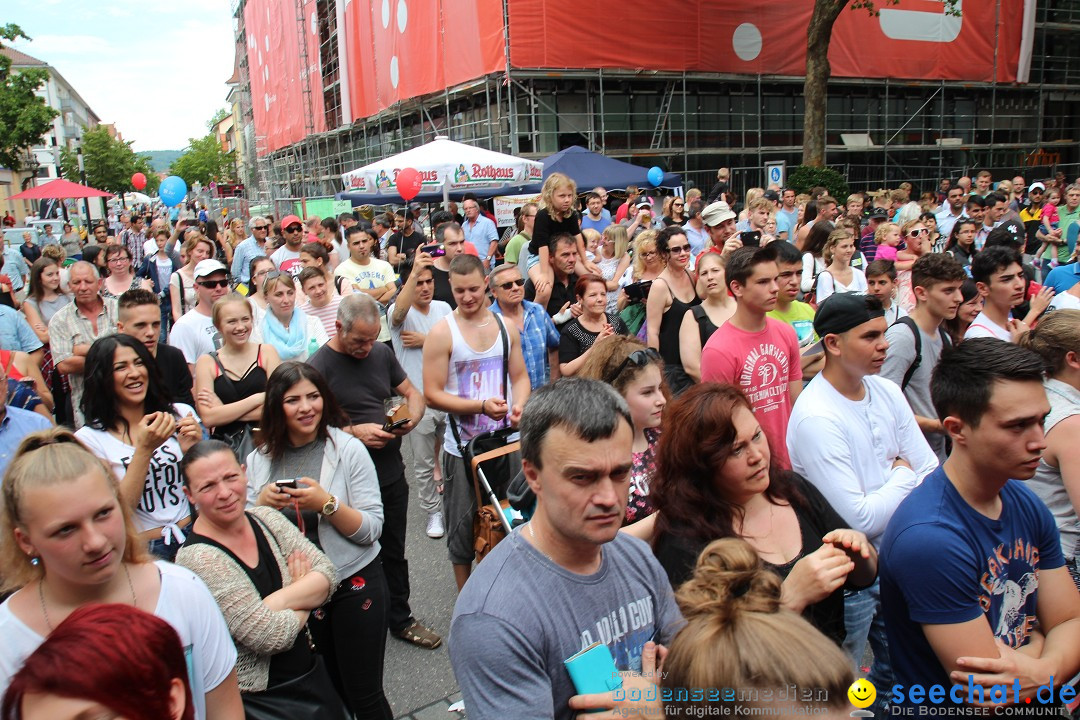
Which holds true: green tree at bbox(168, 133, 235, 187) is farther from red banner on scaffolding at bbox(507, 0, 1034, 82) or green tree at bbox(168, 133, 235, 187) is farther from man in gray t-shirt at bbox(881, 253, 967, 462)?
man in gray t-shirt at bbox(881, 253, 967, 462)

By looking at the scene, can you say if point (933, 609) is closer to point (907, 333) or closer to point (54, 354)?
point (907, 333)

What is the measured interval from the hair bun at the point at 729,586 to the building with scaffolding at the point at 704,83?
18.2 metres

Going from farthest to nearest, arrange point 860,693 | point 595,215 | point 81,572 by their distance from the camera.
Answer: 1. point 595,215
2. point 81,572
3. point 860,693

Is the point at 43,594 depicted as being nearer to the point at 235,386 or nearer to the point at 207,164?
the point at 235,386

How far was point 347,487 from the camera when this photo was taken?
330 centimetres

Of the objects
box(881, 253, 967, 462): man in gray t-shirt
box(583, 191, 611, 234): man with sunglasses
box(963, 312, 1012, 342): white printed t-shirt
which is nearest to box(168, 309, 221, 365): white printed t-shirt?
box(881, 253, 967, 462): man in gray t-shirt

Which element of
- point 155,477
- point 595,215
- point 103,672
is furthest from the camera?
point 595,215

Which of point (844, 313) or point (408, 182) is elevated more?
point (408, 182)

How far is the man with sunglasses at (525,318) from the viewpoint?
4816 millimetres

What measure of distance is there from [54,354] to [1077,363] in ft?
21.1

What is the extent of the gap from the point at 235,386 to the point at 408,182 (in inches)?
308

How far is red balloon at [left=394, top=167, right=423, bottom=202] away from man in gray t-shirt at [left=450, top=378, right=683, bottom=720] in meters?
10.2

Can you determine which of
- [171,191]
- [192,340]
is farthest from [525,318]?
[171,191]

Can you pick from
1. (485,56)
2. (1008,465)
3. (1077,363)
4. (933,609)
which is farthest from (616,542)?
(485,56)
